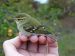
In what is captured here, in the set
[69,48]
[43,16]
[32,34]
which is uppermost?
[32,34]

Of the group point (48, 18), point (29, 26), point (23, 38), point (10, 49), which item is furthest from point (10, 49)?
point (48, 18)

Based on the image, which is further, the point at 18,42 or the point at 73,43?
the point at 73,43

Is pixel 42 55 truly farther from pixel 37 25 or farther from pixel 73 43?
pixel 73 43

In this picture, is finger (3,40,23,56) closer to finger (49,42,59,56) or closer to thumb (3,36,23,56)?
thumb (3,36,23,56)

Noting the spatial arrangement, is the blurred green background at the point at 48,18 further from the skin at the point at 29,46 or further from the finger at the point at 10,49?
the finger at the point at 10,49

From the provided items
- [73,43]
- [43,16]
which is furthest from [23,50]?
[73,43]

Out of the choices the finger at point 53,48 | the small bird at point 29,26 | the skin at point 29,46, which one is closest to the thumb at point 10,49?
the skin at point 29,46
